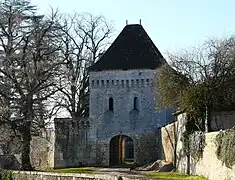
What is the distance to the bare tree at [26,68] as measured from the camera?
3447cm

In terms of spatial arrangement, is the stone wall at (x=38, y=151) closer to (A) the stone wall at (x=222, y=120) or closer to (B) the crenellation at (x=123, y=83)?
(B) the crenellation at (x=123, y=83)

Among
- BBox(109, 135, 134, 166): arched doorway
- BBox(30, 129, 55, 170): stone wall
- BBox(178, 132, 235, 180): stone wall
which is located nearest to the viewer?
BBox(178, 132, 235, 180): stone wall

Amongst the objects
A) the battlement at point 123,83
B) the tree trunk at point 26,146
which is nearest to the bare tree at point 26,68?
the tree trunk at point 26,146

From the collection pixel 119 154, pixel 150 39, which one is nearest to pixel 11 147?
pixel 119 154

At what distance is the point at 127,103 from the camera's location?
137ft

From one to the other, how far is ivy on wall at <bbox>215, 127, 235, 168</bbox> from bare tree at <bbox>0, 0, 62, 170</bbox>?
13699mm

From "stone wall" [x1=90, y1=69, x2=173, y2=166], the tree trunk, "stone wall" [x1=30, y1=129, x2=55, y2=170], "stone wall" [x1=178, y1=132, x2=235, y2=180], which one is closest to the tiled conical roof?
"stone wall" [x1=90, y1=69, x2=173, y2=166]

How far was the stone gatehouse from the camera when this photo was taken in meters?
41.4

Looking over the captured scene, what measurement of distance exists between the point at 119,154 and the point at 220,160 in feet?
69.4

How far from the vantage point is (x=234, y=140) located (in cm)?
2166

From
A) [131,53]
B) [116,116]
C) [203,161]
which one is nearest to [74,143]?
[116,116]

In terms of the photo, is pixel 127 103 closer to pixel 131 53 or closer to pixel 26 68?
pixel 131 53

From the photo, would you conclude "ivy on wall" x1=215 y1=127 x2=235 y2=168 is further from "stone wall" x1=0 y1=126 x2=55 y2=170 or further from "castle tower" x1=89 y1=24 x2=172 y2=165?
"castle tower" x1=89 y1=24 x2=172 y2=165

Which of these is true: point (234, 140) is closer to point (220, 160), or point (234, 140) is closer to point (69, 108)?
point (220, 160)
